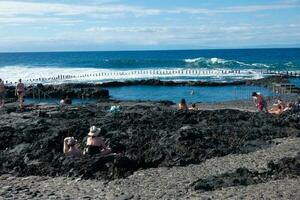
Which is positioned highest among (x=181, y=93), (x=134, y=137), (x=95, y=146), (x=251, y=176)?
(x=95, y=146)

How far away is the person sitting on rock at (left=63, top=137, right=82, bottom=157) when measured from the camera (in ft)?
56.9

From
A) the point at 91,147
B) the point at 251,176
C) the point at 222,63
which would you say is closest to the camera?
the point at 251,176

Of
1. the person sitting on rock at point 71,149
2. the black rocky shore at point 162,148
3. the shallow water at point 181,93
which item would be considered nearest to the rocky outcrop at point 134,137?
the black rocky shore at point 162,148

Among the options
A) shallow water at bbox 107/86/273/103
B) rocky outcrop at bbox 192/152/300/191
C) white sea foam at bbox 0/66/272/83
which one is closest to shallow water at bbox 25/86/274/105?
shallow water at bbox 107/86/273/103

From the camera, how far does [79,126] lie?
2138cm

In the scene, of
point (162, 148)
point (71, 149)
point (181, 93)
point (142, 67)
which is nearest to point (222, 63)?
point (142, 67)

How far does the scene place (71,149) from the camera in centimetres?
1748

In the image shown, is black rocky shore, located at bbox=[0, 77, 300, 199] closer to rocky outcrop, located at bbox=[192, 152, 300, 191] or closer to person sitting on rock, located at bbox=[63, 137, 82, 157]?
rocky outcrop, located at bbox=[192, 152, 300, 191]

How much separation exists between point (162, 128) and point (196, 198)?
28.6 feet

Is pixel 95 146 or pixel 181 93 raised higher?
pixel 95 146

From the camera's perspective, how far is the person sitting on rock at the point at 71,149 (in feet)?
56.9

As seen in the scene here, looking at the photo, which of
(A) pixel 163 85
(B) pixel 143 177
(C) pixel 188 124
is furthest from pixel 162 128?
(A) pixel 163 85

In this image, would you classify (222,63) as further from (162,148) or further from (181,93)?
(162,148)

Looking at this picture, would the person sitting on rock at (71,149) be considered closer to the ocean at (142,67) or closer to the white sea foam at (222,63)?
the ocean at (142,67)
